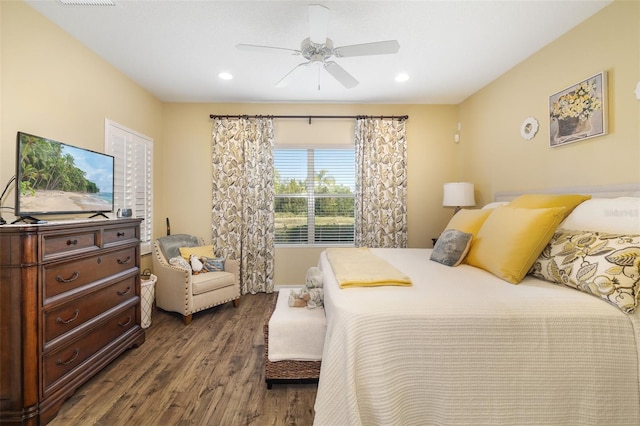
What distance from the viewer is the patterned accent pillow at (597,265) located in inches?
51.0

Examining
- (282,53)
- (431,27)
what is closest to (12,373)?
(282,53)

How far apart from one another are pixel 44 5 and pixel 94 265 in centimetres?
204

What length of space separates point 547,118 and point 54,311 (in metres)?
4.27

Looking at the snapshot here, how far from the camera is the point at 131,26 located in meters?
2.25

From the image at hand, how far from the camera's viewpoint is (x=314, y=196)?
164 inches

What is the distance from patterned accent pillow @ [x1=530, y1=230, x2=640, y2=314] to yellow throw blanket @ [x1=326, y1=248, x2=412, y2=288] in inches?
35.3

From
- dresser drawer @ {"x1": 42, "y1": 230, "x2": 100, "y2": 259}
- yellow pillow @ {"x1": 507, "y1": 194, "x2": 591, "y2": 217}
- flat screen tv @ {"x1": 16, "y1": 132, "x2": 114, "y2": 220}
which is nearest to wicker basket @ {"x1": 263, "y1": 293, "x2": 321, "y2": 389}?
dresser drawer @ {"x1": 42, "y1": 230, "x2": 100, "y2": 259}

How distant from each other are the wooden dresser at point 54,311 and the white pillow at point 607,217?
339 centimetres

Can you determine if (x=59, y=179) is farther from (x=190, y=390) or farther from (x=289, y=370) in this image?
(x=289, y=370)

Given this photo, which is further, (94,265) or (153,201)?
(153,201)

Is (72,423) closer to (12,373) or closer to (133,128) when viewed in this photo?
(12,373)

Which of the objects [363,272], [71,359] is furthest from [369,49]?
[71,359]

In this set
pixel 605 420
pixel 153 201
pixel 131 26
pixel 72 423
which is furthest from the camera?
pixel 153 201

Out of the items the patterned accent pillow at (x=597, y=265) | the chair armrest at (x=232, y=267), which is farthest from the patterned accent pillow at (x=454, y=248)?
the chair armrest at (x=232, y=267)
